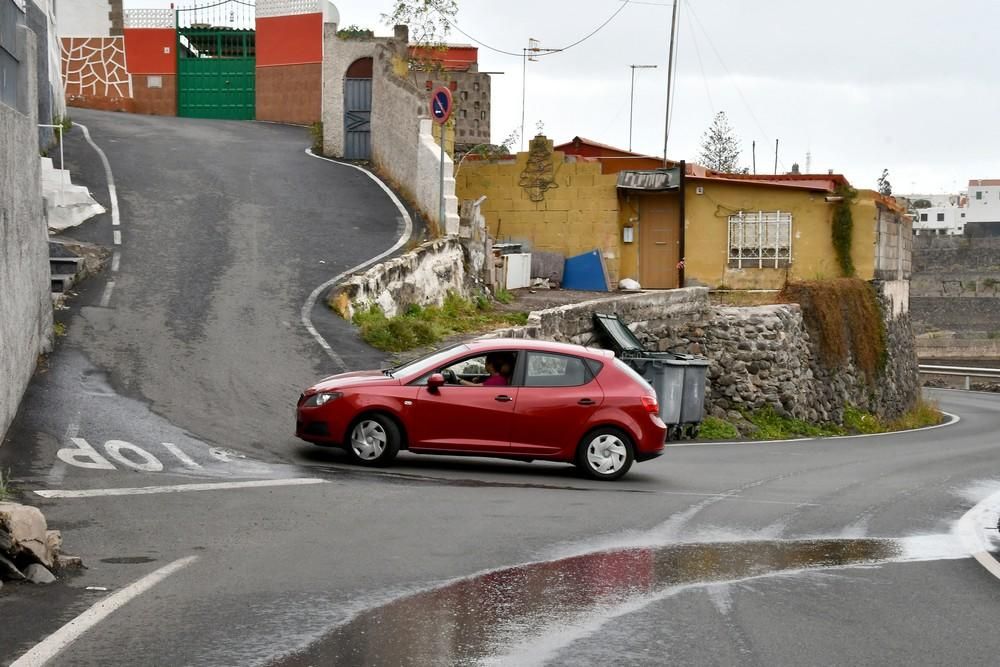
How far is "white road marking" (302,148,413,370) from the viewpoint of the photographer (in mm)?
20125

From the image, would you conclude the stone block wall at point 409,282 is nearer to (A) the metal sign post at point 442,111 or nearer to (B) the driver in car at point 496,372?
(A) the metal sign post at point 442,111

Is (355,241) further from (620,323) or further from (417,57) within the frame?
(417,57)

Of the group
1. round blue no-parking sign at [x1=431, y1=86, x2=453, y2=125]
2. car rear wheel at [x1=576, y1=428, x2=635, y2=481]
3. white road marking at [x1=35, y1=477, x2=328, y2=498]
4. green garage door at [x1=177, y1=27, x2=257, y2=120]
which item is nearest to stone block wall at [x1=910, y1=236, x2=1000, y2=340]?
green garage door at [x1=177, y1=27, x2=257, y2=120]

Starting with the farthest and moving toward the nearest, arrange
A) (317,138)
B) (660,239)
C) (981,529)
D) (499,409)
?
(660,239)
(317,138)
(499,409)
(981,529)

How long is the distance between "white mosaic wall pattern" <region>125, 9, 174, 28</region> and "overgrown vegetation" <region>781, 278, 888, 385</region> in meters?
24.8

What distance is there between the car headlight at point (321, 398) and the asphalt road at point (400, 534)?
674 millimetres

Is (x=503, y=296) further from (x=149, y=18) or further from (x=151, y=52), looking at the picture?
(x=149, y=18)

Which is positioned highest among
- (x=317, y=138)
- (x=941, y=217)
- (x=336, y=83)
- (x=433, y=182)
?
(x=941, y=217)

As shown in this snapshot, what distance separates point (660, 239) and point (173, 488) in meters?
27.0

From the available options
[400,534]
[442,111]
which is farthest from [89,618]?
[442,111]

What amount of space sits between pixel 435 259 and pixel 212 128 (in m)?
15.7

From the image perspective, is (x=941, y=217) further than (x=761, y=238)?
Yes

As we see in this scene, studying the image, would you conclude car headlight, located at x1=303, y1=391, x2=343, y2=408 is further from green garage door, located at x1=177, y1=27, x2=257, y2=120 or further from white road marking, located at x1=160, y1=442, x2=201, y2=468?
green garage door, located at x1=177, y1=27, x2=257, y2=120

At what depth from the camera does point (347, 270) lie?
24531 mm
